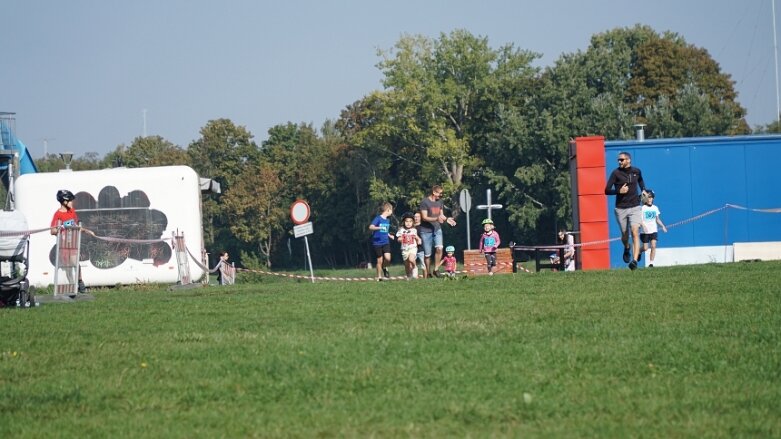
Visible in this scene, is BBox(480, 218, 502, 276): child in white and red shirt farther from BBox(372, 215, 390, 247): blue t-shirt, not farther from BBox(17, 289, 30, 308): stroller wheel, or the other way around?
BBox(17, 289, 30, 308): stroller wheel

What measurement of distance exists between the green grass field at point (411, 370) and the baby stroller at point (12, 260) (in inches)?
112

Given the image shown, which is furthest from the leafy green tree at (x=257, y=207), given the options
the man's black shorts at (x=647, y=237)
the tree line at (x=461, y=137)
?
the man's black shorts at (x=647, y=237)

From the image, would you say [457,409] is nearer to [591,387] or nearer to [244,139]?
[591,387]

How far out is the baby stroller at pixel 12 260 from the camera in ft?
53.4

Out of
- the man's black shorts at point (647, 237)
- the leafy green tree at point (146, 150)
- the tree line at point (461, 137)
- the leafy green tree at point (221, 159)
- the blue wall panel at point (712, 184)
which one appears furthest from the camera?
the leafy green tree at point (146, 150)

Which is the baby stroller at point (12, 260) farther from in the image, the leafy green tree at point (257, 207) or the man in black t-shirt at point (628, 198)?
the leafy green tree at point (257, 207)

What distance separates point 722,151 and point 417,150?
5138cm

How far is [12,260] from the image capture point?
1681 cm

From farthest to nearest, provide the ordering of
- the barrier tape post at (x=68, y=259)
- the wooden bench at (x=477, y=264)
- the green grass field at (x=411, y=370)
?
the wooden bench at (x=477, y=264) < the barrier tape post at (x=68, y=259) < the green grass field at (x=411, y=370)

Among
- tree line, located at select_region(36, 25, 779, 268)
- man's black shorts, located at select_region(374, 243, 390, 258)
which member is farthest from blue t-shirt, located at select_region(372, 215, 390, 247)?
tree line, located at select_region(36, 25, 779, 268)

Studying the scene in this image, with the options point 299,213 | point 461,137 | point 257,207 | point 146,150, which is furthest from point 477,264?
point 146,150

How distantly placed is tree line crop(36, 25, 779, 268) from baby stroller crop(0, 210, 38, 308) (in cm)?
3184

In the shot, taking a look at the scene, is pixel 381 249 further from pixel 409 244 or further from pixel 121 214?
pixel 121 214

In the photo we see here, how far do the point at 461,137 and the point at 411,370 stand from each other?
72.2m
